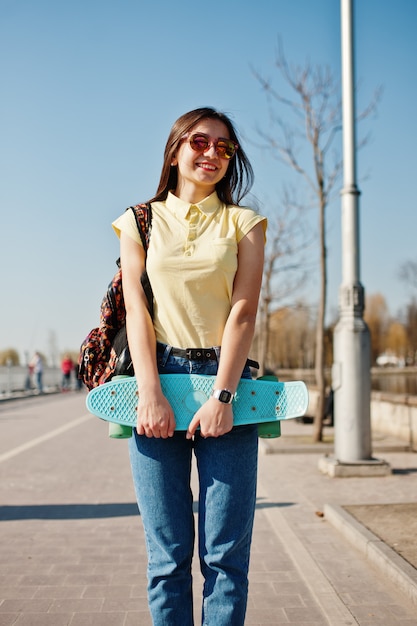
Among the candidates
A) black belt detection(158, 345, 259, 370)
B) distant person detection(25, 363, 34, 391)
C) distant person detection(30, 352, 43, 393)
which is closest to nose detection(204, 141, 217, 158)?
black belt detection(158, 345, 259, 370)

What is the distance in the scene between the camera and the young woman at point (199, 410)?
2354mm

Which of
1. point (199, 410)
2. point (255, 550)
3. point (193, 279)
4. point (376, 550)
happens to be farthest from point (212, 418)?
point (255, 550)

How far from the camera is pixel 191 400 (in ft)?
7.78

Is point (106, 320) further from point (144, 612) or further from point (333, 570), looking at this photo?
point (333, 570)

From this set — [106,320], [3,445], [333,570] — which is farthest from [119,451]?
[106,320]

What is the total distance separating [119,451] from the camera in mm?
10914

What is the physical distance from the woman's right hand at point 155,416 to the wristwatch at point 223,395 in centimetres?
15

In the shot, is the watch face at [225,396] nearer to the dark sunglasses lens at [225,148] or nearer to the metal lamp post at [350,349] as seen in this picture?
the dark sunglasses lens at [225,148]

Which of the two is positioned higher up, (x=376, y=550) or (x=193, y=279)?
(x=193, y=279)

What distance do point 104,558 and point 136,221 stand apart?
123 inches

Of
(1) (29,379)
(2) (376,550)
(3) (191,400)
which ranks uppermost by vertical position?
(1) (29,379)

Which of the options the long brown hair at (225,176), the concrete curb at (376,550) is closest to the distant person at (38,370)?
the concrete curb at (376,550)

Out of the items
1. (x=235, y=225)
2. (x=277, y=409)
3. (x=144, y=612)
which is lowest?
(x=144, y=612)

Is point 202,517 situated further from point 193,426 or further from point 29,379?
point 29,379
